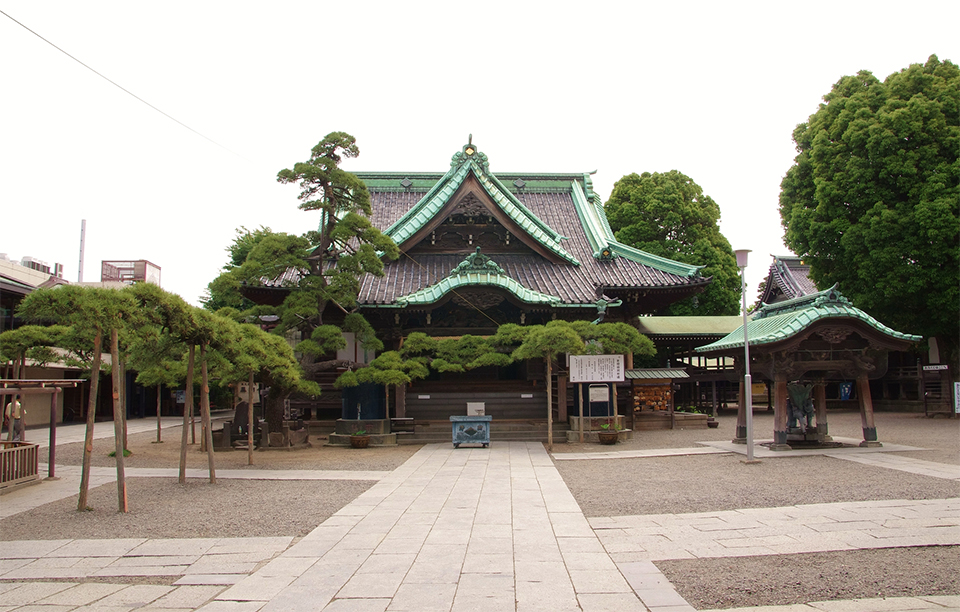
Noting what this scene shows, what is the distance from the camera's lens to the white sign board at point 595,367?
18547 mm

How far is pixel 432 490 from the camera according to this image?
1079 centimetres

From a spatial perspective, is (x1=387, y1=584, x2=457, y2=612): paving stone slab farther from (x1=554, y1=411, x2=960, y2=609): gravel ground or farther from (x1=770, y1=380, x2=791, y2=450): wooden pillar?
(x1=770, y1=380, x2=791, y2=450): wooden pillar

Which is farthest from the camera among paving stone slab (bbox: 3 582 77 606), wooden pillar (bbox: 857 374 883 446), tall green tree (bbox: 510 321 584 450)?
tall green tree (bbox: 510 321 584 450)

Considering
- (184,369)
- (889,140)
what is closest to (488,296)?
(184,369)

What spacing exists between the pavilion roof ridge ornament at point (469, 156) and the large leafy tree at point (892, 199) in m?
13.5

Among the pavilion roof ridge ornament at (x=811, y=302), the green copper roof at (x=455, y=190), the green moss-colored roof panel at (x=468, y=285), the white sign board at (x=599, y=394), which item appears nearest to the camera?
the pavilion roof ridge ornament at (x=811, y=302)

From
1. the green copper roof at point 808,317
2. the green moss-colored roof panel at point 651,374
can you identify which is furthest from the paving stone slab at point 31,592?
the green moss-colored roof panel at point 651,374

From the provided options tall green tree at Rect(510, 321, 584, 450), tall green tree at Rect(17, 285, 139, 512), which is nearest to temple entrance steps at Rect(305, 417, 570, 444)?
tall green tree at Rect(510, 321, 584, 450)

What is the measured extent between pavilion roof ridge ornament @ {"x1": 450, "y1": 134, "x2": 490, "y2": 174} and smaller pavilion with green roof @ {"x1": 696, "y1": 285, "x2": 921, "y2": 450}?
1144 centimetres

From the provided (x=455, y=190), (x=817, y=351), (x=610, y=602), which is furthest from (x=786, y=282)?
(x=610, y=602)

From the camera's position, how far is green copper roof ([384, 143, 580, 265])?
21.9m

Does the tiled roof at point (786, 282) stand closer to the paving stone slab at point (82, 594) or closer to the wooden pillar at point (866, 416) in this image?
the wooden pillar at point (866, 416)

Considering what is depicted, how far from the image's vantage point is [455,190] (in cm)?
2217

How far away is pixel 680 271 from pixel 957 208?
10165mm
